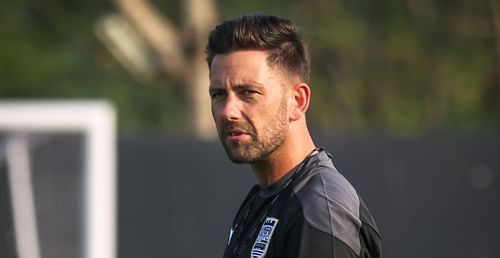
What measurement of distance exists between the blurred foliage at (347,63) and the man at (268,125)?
52.8 ft

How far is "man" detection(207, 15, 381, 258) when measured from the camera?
130 inches

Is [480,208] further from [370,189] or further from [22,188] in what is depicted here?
[22,188]

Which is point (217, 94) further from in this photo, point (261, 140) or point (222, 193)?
point (222, 193)

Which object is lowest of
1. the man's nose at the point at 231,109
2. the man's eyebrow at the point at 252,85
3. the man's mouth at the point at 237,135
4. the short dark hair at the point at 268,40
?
the man's mouth at the point at 237,135

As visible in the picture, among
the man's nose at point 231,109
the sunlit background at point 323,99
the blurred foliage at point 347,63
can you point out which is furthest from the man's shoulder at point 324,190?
the blurred foliage at point 347,63

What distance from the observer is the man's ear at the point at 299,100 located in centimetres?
352

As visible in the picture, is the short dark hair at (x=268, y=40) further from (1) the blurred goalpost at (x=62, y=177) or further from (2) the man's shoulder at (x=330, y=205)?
(1) the blurred goalpost at (x=62, y=177)

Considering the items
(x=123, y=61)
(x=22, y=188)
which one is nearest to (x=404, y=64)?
(x=123, y=61)

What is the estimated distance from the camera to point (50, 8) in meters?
20.0

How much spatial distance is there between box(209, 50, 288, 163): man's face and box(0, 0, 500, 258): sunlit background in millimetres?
5382

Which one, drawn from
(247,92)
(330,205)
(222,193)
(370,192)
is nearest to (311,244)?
(330,205)

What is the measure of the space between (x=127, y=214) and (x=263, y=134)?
718 centimetres

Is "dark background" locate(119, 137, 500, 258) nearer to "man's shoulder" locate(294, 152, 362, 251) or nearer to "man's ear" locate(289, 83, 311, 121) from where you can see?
"man's ear" locate(289, 83, 311, 121)

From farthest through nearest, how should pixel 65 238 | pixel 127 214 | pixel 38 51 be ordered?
pixel 38 51 → pixel 127 214 → pixel 65 238
